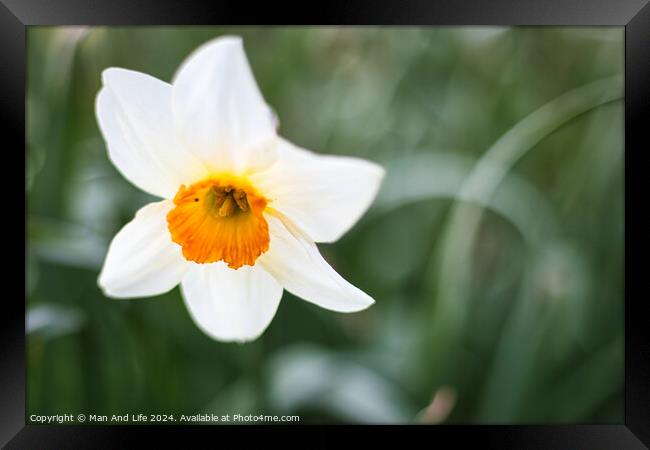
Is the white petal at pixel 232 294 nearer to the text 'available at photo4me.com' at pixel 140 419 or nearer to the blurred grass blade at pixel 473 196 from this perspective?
the text 'available at photo4me.com' at pixel 140 419

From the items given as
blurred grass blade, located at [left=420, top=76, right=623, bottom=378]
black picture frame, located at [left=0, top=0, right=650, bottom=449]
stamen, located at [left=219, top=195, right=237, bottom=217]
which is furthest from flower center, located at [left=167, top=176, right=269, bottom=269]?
blurred grass blade, located at [left=420, top=76, right=623, bottom=378]

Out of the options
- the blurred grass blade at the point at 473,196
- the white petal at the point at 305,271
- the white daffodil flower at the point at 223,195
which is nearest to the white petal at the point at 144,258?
the white daffodil flower at the point at 223,195

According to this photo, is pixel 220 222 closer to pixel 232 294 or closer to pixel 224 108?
pixel 232 294

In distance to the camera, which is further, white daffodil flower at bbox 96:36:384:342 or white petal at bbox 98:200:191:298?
white petal at bbox 98:200:191:298

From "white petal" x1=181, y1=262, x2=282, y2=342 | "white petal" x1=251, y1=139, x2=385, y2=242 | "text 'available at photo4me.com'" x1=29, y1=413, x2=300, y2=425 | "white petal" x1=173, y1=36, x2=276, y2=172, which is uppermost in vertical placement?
"white petal" x1=173, y1=36, x2=276, y2=172

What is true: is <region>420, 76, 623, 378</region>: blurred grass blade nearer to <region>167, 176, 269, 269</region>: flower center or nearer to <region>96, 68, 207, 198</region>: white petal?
<region>167, 176, 269, 269</region>: flower center

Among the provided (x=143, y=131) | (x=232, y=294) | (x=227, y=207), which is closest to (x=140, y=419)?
(x=232, y=294)
